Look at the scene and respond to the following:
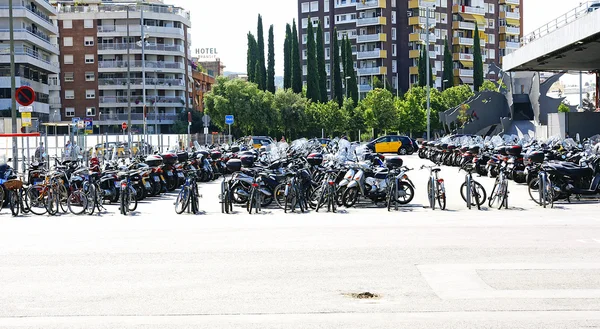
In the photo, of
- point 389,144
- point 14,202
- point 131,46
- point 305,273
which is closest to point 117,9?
point 131,46

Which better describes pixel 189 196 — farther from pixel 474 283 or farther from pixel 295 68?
pixel 295 68

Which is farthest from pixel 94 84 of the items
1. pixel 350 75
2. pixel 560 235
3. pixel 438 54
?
pixel 560 235

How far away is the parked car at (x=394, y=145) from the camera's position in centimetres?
5709

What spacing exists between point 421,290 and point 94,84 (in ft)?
302

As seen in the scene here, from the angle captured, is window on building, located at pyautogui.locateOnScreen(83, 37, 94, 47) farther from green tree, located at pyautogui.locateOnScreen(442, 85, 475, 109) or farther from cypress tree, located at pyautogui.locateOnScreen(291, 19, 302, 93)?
green tree, located at pyautogui.locateOnScreen(442, 85, 475, 109)

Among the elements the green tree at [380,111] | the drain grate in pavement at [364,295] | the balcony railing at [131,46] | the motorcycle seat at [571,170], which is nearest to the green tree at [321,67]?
the green tree at [380,111]

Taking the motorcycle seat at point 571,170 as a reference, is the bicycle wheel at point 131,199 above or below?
below

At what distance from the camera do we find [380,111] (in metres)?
80.8

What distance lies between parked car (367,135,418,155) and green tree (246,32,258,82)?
1354 inches

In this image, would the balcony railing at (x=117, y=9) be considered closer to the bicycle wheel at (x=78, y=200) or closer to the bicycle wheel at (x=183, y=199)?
the bicycle wheel at (x=78, y=200)

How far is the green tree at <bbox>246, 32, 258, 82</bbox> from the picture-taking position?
3527 inches

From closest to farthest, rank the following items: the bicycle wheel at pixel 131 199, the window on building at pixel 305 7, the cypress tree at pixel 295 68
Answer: the bicycle wheel at pixel 131 199 → the cypress tree at pixel 295 68 → the window on building at pixel 305 7

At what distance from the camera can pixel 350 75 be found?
9600 cm

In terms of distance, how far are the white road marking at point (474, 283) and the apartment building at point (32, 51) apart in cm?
6829
